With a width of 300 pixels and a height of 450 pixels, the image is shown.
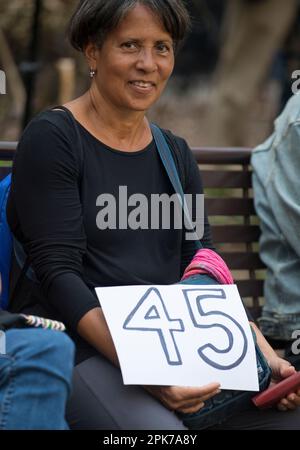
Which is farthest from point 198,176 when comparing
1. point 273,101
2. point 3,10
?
point 273,101

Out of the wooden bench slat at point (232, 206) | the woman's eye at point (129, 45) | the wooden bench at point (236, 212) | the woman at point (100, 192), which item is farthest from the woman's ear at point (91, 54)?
the wooden bench slat at point (232, 206)

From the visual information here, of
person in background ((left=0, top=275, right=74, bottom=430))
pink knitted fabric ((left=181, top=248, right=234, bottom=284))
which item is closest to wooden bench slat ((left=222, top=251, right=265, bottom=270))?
pink knitted fabric ((left=181, top=248, right=234, bottom=284))

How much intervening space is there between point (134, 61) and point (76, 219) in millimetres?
572

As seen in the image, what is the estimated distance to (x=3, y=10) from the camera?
8.28 metres

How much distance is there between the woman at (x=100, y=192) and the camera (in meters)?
3.16

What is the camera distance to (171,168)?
3637mm

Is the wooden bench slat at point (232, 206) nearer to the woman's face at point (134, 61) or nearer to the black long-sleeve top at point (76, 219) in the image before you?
the black long-sleeve top at point (76, 219)

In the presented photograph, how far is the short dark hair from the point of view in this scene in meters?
3.43

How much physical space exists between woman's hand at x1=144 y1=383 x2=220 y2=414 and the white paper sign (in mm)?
30

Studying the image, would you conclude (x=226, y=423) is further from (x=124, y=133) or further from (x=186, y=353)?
(x=124, y=133)

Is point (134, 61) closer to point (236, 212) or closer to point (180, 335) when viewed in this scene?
point (180, 335)

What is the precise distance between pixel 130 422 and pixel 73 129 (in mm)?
968

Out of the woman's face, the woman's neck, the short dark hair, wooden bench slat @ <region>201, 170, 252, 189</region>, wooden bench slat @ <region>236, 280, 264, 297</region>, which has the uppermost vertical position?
the short dark hair

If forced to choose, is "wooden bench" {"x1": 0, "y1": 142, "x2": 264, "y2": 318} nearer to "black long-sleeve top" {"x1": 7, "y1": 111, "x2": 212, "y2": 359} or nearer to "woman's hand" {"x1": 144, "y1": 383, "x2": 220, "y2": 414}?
"black long-sleeve top" {"x1": 7, "y1": 111, "x2": 212, "y2": 359}
